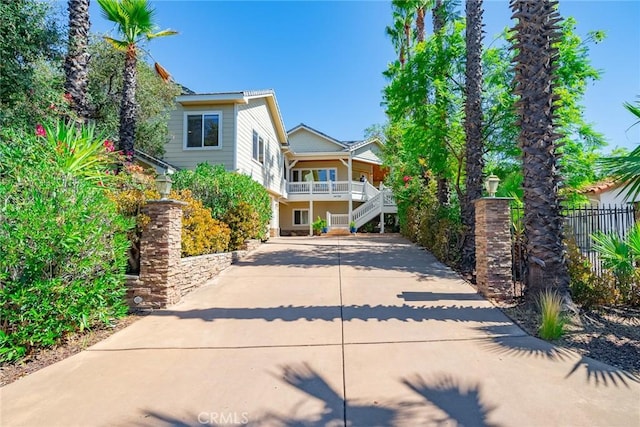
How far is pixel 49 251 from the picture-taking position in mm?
4387

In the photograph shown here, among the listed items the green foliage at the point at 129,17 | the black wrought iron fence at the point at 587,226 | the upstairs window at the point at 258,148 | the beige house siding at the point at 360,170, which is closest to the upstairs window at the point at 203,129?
the upstairs window at the point at 258,148

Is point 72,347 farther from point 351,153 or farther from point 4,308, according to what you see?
point 351,153

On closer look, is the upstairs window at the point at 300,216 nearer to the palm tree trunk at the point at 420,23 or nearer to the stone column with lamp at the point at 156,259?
the palm tree trunk at the point at 420,23

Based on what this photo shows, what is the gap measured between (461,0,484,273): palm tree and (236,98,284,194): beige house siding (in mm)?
8739

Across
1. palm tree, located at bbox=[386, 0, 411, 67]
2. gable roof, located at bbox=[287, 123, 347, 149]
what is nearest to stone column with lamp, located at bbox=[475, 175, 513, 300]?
palm tree, located at bbox=[386, 0, 411, 67]

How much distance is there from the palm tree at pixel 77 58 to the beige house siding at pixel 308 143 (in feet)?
54.8

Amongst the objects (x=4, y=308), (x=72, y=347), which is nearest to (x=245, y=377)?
(x=72, y=347)

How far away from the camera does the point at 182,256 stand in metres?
7.56

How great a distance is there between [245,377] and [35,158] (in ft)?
14.9

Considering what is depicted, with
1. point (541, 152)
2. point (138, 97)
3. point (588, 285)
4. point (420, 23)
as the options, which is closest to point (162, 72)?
point (138, 97)

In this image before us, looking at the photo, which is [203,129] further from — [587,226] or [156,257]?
[587,226]

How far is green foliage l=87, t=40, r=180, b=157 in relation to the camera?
1336cm

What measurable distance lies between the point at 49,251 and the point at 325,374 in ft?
12.6

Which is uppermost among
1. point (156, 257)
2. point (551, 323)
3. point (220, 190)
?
point (220, 190)
